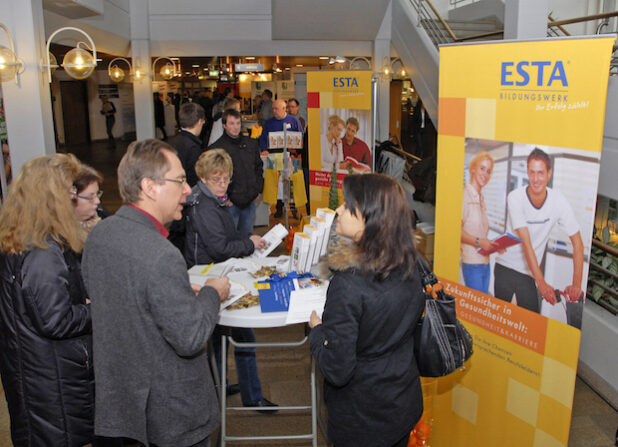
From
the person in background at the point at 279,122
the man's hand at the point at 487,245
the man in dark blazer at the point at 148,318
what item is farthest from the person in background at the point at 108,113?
the man in dark blazer at the point at 148,318

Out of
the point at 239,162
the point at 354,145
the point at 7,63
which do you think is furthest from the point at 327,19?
the point at 7,63

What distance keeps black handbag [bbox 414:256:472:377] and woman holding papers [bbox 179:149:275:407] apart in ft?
5.30

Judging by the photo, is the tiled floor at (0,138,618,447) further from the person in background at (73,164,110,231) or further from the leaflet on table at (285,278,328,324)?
the person in background at (73,164,110,231)

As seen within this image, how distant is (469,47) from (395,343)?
158 centimetres

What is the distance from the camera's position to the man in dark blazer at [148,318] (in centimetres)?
177

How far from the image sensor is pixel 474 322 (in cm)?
298

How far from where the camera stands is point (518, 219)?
8.61ft

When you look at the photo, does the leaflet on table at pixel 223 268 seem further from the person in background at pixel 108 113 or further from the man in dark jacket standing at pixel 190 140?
the person in background at pixel 108 113

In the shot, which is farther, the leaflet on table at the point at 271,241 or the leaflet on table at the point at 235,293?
the leaflet on table at the point at 271,241

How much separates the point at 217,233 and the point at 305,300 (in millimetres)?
911

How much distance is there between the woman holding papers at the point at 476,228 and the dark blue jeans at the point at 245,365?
4.72ft

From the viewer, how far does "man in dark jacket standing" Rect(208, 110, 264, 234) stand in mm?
5469

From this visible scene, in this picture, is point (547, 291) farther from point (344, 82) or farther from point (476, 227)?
point (344, 82)

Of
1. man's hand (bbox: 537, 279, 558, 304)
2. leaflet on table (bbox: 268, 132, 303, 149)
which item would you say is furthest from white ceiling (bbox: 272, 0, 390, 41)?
man's hand (bbox: 537, 279, 558, 304)
